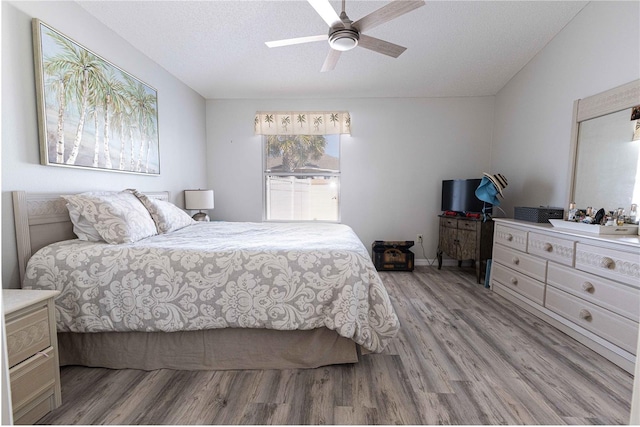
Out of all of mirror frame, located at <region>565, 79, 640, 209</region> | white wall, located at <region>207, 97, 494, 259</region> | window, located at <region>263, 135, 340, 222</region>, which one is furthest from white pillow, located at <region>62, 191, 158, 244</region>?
mirror frame, located at <region>565, 79, 640, 209</region>

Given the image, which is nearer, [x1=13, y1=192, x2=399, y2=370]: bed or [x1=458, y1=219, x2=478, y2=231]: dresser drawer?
[x1=13, y1=192, x2=399, y2=370]: bed

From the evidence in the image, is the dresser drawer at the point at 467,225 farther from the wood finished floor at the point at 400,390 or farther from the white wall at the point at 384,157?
the wood finished floor at the point at 400,390

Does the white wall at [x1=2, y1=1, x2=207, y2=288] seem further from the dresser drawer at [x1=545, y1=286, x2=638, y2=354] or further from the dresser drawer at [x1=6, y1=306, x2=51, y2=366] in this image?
the dresser drawer at [x1=545, y1=286, x2=638, y2=354]

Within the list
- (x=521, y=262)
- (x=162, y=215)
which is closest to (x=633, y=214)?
(x=521, y=262)

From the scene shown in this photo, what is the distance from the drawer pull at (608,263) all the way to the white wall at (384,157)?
227 centimetres

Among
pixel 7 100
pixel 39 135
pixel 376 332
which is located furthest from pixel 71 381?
pixel 376 332

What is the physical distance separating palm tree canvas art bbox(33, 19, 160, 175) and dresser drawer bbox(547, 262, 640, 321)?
381cm

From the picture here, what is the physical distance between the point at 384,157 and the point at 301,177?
49.9 inches

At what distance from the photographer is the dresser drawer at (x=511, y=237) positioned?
266cm

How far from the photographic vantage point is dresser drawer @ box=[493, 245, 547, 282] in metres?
2.46

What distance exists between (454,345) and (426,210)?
2430 mm

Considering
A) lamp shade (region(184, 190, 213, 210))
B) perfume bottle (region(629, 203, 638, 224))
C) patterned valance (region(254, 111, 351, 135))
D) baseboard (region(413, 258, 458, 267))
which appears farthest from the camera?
baseboard (region(413, 258, 458, 267))

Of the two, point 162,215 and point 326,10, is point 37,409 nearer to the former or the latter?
point 162,215

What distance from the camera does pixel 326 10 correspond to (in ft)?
5.94
